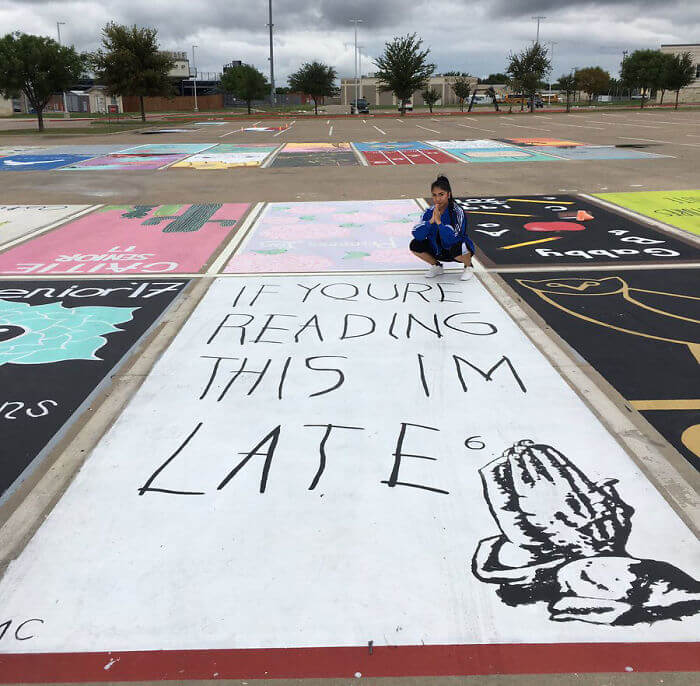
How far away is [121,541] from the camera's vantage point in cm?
296

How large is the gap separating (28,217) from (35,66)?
25.6 m

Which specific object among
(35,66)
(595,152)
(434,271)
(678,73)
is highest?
(678,73)

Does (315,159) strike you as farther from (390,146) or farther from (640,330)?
(640,330)

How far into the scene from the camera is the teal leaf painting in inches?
200

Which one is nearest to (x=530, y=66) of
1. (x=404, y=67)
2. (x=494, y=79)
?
(x=404, y=67)

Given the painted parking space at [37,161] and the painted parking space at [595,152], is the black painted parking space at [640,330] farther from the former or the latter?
the painted parking space at [37,161]

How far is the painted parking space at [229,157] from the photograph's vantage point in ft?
59.0

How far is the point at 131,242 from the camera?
29.1 ft

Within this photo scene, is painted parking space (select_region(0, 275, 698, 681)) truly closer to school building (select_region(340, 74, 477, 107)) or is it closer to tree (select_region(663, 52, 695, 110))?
tree (select_region(663, 52, 695, 110))

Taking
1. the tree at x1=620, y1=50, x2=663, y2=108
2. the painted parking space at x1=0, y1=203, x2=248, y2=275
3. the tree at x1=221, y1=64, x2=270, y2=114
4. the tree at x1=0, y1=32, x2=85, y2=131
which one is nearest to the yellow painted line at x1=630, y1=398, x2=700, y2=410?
the painted parking space at x1=0, y1=203, x2=248, y2=275

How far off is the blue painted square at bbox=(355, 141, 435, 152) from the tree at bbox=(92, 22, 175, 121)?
2083 cm

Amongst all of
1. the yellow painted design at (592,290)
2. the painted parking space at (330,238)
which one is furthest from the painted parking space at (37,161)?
the yellow painted design at (592,290)

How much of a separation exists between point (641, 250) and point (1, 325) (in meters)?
7.39

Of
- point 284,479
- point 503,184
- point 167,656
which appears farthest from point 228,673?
point 503,184
